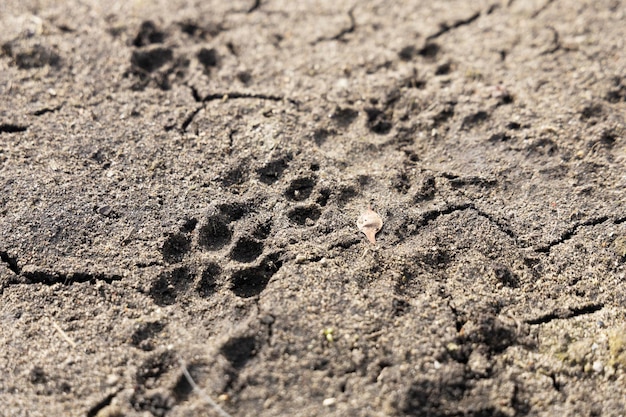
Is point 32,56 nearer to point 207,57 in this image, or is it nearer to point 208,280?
point 207,57

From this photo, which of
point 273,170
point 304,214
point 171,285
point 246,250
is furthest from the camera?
point 273,170

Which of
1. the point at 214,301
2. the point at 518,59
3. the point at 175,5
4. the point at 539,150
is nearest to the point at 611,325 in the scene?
the point at 539,150

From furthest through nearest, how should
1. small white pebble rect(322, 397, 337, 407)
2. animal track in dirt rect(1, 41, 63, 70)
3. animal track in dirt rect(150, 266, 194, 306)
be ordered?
animal track in dirt rect(1, 41, 63, 70)
animal track in dirt rect(150, 266, 194, 306)
small white pebble rect(322, 397, 337, 407)

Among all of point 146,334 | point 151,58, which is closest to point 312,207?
point 146,334

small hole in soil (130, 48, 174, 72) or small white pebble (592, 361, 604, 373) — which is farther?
small hole in soil (130, 48, 174, 72)

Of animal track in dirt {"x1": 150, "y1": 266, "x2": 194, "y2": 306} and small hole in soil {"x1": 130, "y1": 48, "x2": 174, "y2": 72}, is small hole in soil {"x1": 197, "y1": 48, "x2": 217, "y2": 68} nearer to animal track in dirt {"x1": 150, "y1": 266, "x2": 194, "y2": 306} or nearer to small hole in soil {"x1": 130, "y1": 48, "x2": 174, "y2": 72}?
small hole in soil {"x1": 130, "y1": 48, "x2": 174, "y2": 72}

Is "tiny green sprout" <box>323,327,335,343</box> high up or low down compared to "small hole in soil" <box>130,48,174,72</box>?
down

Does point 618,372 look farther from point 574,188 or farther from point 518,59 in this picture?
point 518,59

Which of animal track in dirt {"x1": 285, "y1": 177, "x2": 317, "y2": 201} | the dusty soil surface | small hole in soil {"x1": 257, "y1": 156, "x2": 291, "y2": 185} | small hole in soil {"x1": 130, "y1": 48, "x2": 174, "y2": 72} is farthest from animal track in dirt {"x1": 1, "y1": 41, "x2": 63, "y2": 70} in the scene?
animal track in dirt {"x1": 285, "y1": 177, "x2": 317, "y2": 201}

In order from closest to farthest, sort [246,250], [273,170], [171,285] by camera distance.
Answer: [171,285], [246,250], [273,170]
